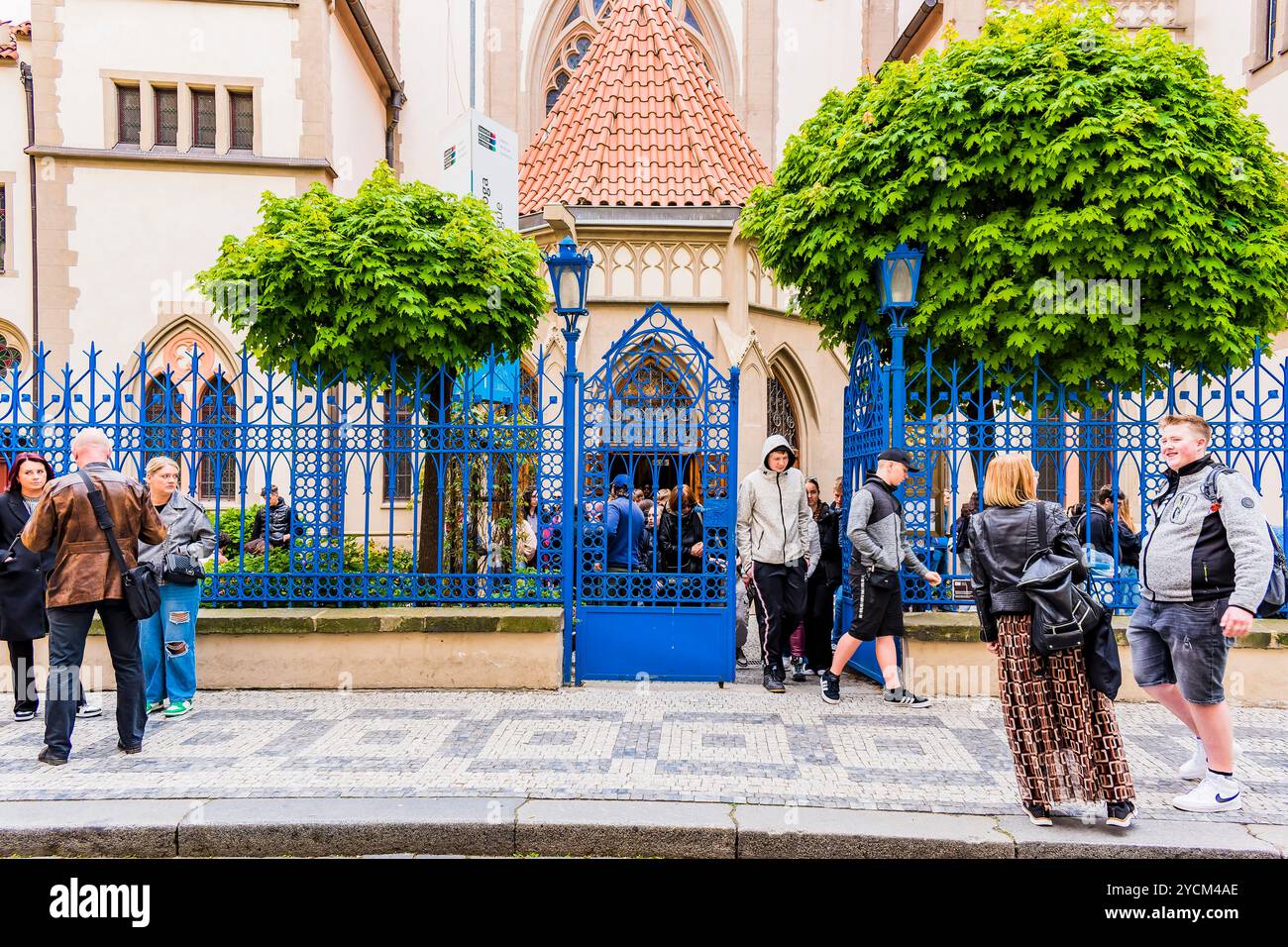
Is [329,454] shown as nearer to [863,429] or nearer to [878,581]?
[878,581]

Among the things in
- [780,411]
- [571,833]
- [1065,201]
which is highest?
[1065,201]

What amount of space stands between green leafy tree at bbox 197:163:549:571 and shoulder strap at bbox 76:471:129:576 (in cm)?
250

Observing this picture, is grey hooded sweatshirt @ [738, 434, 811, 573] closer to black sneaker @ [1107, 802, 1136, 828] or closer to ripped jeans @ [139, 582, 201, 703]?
black sneaker @ [1107, 802, 1136, 828]

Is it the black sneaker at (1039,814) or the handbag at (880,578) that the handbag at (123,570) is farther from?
the black sneaker at (1039,814)

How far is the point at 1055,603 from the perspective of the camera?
443 centimetres

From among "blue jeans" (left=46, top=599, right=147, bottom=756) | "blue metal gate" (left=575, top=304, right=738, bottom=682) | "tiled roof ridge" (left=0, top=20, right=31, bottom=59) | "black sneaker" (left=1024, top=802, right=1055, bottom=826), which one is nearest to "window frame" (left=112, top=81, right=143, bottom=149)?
"tiled roof ridge" (left=0, top=20, right=31, bottom=59)

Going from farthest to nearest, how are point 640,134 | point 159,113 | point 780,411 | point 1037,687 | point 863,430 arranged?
point 159,113 → point 780,411 → point 640,134 → point 863,430 → point 1037,687

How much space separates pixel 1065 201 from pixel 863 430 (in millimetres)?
2455

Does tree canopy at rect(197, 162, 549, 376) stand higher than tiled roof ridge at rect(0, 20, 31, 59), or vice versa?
tiled roof ridge at rect(0, 20, 31, 59)

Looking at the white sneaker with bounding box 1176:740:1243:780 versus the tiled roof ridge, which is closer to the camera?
the white sneaker with bounding box 1176:740:1243:780

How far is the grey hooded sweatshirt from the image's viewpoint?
24.7 ft

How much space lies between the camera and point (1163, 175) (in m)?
7.39

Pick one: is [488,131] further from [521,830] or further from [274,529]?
[521,830]

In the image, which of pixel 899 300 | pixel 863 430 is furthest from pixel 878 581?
pixel 899 300
